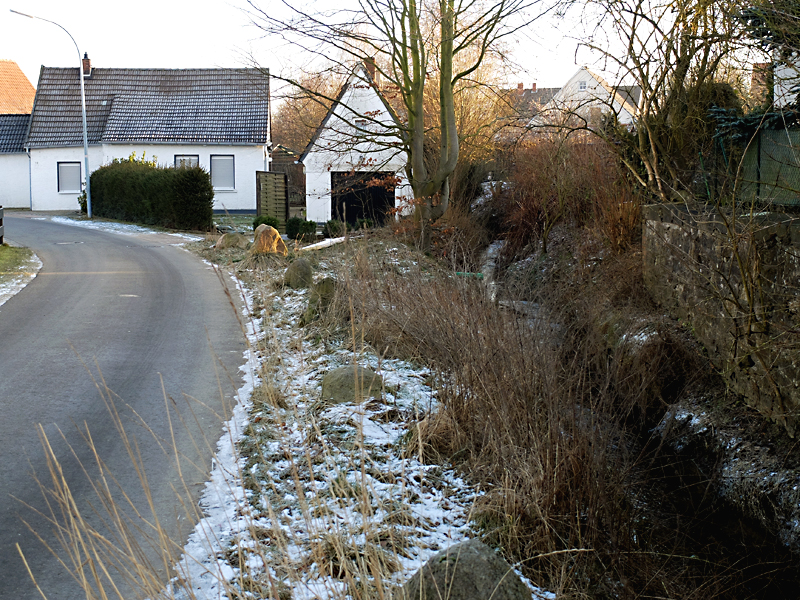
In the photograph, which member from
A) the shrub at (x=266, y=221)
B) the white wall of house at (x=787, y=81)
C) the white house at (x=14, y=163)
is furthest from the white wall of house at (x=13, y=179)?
the white wall of house at (x=787, y=81)

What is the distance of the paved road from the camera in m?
4.40

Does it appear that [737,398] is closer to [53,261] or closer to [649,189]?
[649,189]

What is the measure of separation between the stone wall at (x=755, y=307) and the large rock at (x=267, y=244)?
8427 millimetres

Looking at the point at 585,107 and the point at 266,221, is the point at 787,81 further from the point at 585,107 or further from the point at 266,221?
the point at 266,221

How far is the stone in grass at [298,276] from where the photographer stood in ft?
36.1

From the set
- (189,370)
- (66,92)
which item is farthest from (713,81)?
(66,92)

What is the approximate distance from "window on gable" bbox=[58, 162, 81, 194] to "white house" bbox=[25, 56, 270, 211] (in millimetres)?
44

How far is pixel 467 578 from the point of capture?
121 inches

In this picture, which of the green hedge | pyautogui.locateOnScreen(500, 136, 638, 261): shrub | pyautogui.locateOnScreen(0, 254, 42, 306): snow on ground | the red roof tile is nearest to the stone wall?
pyautogui.locateOnScreen(500, 136, 638, 261): shrub

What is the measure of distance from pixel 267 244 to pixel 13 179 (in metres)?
25.1

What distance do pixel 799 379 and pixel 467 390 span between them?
246 cm

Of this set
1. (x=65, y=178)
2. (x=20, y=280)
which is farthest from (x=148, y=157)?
(x=20, y=280)

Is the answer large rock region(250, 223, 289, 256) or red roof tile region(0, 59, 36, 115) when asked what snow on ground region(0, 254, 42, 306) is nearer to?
large rock region(250, 223, 289, 256)

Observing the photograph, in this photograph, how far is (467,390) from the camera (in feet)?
17.1
